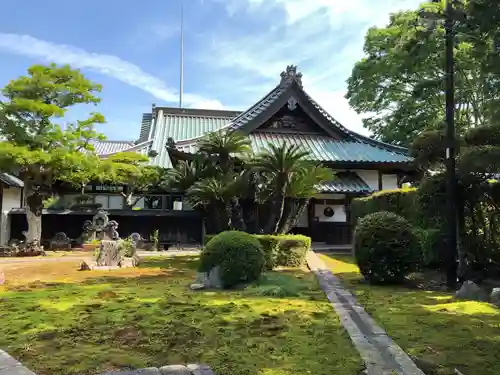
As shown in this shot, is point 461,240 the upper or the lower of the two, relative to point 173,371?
upper

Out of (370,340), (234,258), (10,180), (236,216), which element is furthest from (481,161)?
(10,180)

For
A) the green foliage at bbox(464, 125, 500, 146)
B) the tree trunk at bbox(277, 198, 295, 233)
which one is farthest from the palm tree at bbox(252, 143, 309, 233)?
the green foliage at bbox(464, 125, 500, 146)

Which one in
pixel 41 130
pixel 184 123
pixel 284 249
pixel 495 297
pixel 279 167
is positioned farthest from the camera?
pixel 184 123

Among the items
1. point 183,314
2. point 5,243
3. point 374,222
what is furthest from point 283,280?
point 5,243

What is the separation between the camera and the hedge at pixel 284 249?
11.5 metres

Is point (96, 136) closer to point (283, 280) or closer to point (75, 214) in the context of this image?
point (75, 214)

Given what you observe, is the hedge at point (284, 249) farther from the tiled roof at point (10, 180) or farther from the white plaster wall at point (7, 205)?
the white plaster wall at point (7, 205)

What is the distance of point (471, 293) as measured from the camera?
23.9 ft

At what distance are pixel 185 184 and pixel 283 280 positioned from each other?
6179 millimetres

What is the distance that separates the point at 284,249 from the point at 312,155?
289 inches

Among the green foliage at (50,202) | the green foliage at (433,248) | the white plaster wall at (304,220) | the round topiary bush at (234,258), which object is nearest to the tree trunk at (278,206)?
the round topiary bush at (234,258)

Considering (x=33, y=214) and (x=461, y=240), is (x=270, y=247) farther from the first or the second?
(x=33, y=214)

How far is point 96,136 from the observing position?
663 inches

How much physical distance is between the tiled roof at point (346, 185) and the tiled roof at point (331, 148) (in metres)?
1.02
